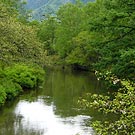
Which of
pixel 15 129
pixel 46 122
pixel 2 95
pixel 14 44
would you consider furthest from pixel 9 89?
pixel 15 129

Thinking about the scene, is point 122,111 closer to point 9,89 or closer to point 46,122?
point 46,122

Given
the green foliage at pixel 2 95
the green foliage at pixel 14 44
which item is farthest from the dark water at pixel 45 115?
the green foliage at pixel 14 44

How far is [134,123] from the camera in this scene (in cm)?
732

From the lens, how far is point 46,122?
77.8 ft

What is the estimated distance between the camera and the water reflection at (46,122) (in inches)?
838

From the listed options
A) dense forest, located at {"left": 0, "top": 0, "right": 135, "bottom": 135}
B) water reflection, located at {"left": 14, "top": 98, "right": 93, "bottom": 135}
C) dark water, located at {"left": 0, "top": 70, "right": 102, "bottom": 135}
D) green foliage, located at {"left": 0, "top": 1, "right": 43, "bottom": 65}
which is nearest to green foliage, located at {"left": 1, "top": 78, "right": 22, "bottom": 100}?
dense forest, located at {"left": 0, "top": 0, "right": 135, "bottom": 135}

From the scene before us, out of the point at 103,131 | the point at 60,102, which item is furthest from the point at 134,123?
the point at 60,102

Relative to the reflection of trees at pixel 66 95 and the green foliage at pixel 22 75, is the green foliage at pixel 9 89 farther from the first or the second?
the reflection of trees at pixel 66 95

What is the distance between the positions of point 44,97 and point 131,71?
9.24m

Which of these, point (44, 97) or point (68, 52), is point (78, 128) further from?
Result: point (68, 52)

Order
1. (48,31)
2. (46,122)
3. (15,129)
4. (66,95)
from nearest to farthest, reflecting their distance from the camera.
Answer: (15,129)
(46,122)
(66,95)
(48,31)

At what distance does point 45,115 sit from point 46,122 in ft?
7.07

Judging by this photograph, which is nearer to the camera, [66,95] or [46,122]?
[46,122]

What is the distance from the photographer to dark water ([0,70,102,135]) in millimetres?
21375
